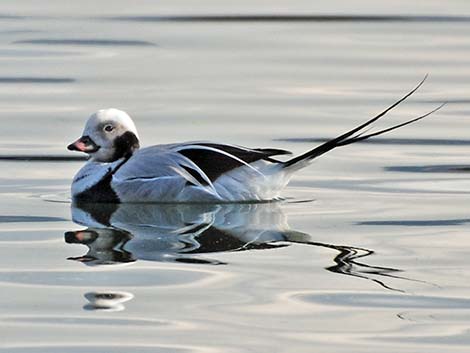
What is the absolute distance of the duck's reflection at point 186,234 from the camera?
26.2 ft

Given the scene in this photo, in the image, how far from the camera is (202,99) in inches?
488

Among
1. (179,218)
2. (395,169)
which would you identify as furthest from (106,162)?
(395,169)

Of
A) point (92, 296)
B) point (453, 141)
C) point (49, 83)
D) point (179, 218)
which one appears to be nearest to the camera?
point (92, 296)

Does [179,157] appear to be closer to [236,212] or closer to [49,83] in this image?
[236,212]

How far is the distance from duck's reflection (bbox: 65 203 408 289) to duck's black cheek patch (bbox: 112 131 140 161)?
1.50 ft

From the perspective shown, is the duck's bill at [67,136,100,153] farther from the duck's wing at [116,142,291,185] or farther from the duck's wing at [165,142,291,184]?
the duck's wing at [165,142,291,184]

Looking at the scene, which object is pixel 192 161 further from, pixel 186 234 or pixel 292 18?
pixel 292 18

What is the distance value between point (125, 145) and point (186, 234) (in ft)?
4.74

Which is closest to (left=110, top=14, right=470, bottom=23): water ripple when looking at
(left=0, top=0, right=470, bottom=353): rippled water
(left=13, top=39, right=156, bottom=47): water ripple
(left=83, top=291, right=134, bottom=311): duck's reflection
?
(left=0, top=0, right=470, bottom=353): rippled water

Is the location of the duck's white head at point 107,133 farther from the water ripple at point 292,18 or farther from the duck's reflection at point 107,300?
the water ripple at point 292,18

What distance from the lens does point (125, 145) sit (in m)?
10.0

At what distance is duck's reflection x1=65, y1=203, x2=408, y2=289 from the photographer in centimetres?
797

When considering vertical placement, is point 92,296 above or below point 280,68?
below

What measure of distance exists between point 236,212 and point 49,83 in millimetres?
4151
